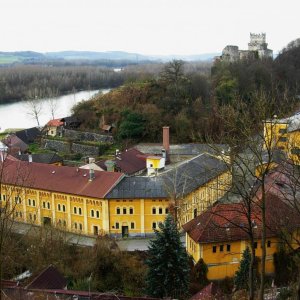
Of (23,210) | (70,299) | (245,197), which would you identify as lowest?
Result: (23,210)

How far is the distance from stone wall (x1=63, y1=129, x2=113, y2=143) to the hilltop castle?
17.8m

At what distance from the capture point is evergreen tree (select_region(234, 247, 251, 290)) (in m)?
15.4

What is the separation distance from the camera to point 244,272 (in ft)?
51.0

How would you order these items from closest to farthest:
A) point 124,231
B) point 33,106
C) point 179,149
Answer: point 124,231 < point 179,149 < point 33,106

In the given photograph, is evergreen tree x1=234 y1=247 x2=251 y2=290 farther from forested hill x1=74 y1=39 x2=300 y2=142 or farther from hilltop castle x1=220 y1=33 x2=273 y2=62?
hilltop castle x1=220 y1=33 x2=273 y2=62

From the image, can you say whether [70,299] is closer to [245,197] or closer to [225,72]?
[245,197]

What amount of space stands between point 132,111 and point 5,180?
1776 cm

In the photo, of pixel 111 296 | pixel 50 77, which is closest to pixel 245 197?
pixel 111 296

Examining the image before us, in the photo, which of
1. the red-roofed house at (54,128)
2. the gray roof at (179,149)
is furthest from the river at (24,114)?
the gray roof at (179,149)

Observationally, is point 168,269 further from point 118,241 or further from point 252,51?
point 252,51

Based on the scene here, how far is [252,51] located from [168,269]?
4285 cm

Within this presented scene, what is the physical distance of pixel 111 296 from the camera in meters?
12.5

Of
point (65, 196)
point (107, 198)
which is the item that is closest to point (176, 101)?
point (65, 196)

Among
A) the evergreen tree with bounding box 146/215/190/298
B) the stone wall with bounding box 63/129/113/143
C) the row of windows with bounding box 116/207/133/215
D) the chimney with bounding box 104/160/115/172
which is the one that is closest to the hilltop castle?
the stone wall with bounding box 63/129/113/143
